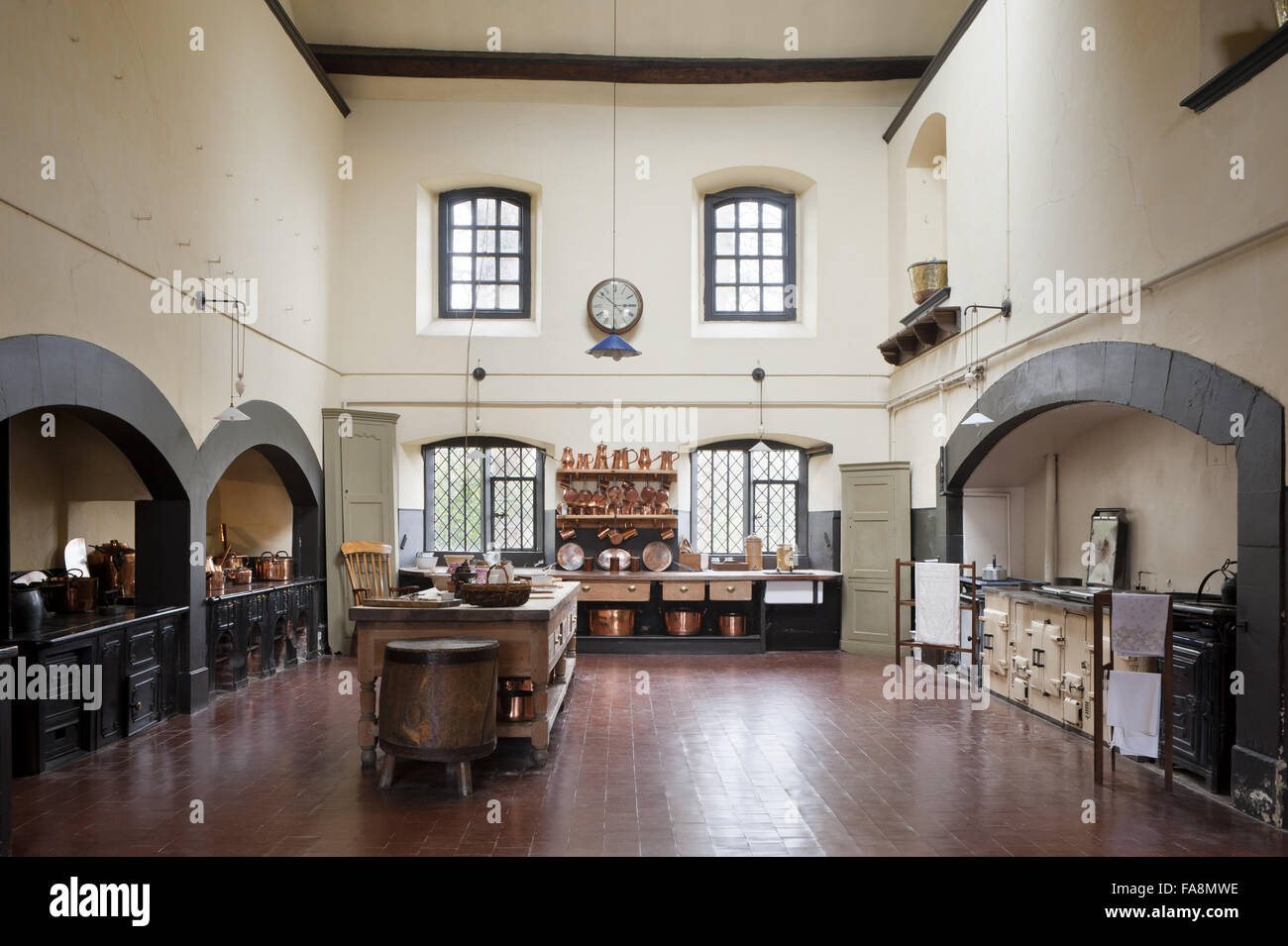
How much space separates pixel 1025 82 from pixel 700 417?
5.19 metres

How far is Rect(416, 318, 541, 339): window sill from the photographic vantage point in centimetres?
1117

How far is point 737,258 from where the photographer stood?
11523 mm

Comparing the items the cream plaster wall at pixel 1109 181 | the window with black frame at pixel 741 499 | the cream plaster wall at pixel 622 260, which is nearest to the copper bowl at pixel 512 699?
the cream plaster wall at pixel 1109 181

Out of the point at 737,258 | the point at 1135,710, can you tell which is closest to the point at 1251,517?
the point at 1135,710

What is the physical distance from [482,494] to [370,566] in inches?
70.9

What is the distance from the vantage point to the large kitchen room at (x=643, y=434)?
4.86 meters

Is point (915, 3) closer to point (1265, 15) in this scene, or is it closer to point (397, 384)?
point (1265, 15)

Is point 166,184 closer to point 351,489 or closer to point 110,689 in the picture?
point 110,689

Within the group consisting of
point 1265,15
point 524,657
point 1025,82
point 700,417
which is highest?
point 1025,82

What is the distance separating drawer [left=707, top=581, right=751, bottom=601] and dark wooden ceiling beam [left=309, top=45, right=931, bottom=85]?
6.20 metres

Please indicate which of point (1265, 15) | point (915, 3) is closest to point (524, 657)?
point (1265, 15)

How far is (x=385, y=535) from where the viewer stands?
10320mm

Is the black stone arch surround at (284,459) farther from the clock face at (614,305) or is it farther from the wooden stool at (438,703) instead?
the clock face at (614,305)

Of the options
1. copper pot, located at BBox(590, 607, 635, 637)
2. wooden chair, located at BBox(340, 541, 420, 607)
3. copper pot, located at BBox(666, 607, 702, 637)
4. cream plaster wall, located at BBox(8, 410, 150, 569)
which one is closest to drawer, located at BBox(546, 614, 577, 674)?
copper pot, located at BBox(590, 607, 635, 637)
